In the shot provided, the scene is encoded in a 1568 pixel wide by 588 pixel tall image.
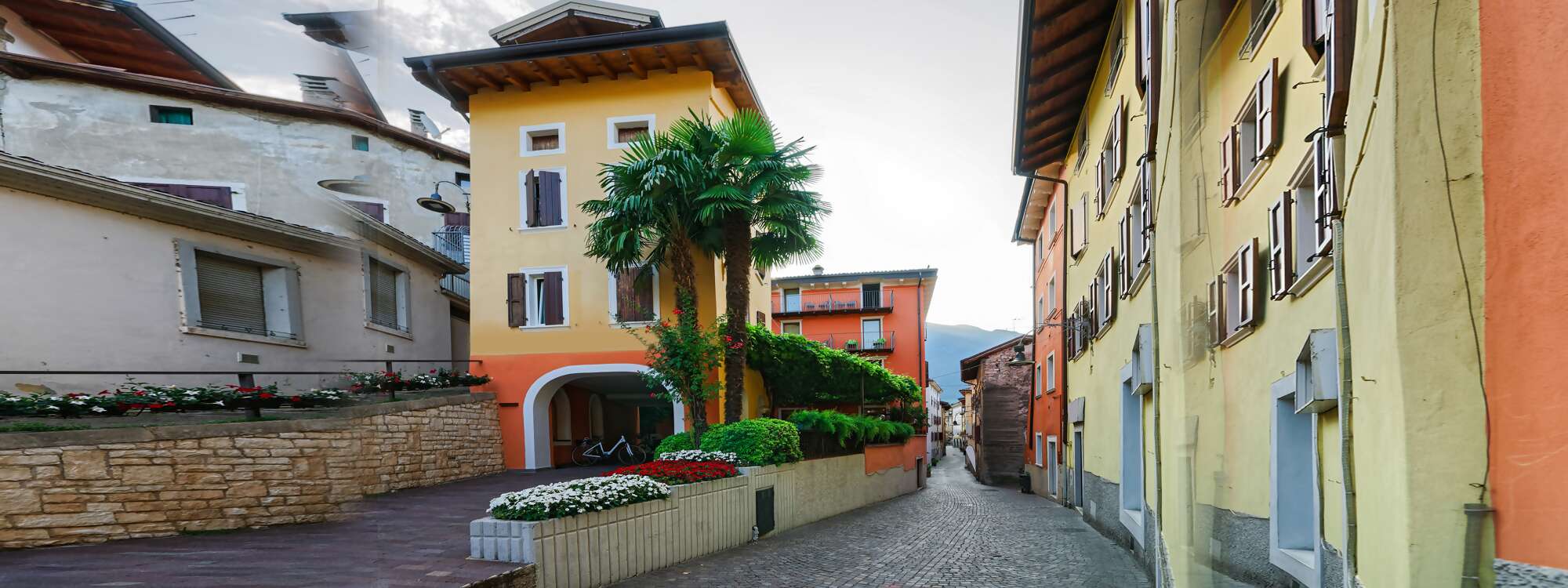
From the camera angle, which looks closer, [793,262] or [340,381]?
[340,381]

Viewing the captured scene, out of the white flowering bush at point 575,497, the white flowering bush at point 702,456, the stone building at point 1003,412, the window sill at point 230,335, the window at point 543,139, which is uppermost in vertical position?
the window at point 543,139

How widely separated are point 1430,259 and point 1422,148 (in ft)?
0.60

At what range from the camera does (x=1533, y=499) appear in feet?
3.67

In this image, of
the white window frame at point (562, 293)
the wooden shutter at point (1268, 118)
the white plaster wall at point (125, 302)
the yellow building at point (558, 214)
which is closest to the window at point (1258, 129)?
the wooden shutter at point (1268, 118)

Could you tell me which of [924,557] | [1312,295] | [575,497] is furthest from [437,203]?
[924,557]

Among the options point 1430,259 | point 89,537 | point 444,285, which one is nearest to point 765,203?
point 89,537

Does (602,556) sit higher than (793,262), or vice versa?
(793,262)

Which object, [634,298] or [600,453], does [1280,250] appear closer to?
[634,298]

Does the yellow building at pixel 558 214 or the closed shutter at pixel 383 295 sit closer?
the closed shutter at pixel 383 295

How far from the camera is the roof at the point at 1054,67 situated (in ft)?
30.3

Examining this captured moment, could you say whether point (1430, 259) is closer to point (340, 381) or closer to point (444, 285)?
point (340, 381)

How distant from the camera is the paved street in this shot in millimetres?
8320

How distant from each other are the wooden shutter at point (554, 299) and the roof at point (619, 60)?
3847mm

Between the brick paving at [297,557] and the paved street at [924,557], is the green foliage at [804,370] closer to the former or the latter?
the paved street at [924,557]
